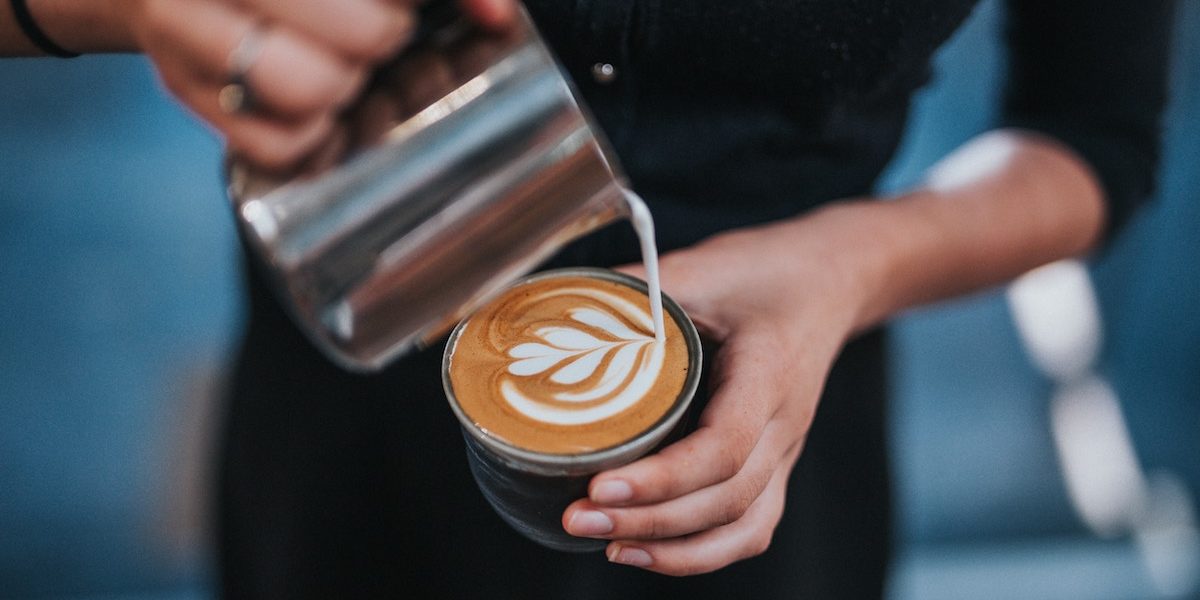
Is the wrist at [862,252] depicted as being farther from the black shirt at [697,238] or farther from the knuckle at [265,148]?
the knuckle at [265,148]

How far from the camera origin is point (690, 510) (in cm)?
74

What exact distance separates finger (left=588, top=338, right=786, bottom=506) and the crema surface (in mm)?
41

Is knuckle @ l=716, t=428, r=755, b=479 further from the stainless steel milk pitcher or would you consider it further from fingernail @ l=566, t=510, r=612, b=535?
the stainless steel milk pitcher

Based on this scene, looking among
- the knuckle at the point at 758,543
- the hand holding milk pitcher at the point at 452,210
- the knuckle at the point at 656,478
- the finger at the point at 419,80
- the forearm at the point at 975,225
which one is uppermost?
the finger at the point at 419,80

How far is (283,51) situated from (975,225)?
866mm

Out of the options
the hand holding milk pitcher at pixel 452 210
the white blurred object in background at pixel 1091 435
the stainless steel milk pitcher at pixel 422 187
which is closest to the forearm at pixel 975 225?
the hand holding milk pitcher at pixel 452 210

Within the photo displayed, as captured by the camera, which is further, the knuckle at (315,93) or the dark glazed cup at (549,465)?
the dark glazed cup at (549,465)

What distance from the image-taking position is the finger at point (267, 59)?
51 cm

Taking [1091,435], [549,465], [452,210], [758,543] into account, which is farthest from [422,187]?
[1091,435]

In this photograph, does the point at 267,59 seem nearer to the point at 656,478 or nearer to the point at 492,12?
the point at 492,12

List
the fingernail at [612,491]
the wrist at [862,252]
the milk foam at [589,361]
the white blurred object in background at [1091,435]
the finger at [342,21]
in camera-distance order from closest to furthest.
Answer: the finger at [342,21]
the fingernail at [612,491]
the milk foam at [589,361]
the wrist at [862,252]
the white blurred object in background at [1091,435]

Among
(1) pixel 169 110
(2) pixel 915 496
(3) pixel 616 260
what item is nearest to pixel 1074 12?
(3) pixel 616 260

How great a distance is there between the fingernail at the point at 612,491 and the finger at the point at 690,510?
0.06 ft

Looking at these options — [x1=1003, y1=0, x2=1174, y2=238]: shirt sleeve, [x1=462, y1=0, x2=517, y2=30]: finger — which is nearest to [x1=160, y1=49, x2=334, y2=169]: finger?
[x1=462, y1=0, x2=517, y2=30]: finger
